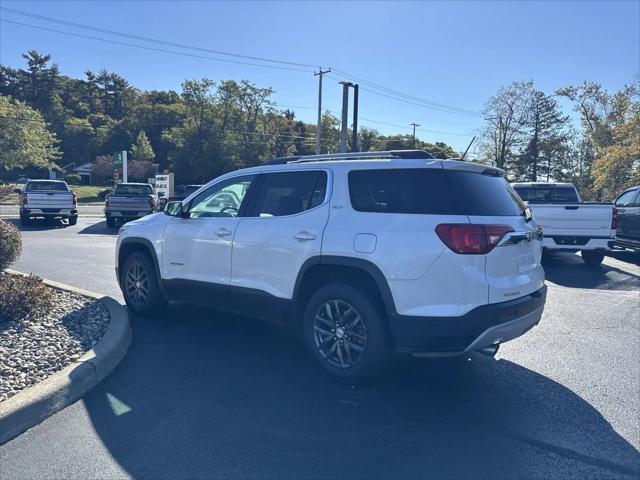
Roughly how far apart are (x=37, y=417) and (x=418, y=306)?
2939 mm

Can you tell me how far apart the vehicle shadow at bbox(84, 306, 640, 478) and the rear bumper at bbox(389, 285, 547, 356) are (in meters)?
0.49

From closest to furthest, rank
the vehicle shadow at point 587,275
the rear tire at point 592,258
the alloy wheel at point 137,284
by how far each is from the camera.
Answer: the alloy wheel at point 137,284 < the vehicle shadow at point 587,275 < the rear tire at point 592,258

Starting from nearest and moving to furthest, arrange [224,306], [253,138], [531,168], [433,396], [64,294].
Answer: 1. [433,396]
2. [224,306]
3. [64,294]
4. [531,168]
5. [253,138]

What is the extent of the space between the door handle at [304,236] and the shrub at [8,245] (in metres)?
4.32

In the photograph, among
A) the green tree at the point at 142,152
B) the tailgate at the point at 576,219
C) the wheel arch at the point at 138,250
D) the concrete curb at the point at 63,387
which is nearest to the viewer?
the concrete curb at the point at 63,387

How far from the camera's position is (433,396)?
14.0 feet

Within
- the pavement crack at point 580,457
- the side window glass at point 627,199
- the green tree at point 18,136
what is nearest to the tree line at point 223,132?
the green tree at point 18,136

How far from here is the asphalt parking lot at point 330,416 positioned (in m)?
3.19

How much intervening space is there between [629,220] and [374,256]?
12152mm

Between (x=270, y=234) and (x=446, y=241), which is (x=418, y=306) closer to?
(x=446, y=241)

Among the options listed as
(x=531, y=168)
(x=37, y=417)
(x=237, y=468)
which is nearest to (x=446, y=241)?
(x=237, y=468)

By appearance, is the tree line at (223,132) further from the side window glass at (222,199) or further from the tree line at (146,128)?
the side window glass at (222,199)

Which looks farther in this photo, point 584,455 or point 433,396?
point 433,396

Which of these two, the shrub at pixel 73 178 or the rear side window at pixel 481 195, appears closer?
the rear side window at pixel 481 195
